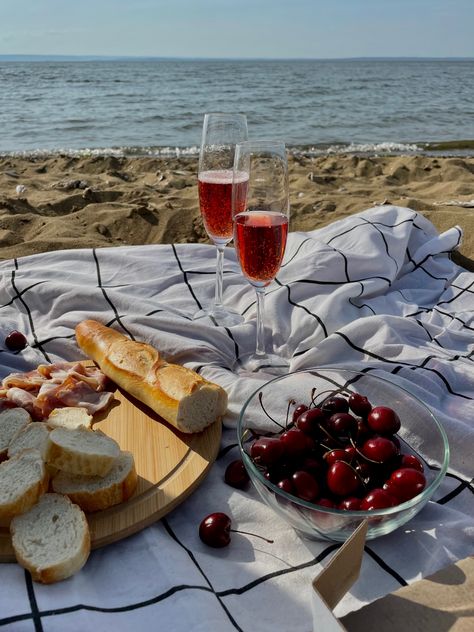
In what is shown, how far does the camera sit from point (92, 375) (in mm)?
1930

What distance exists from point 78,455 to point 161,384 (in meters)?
0.43

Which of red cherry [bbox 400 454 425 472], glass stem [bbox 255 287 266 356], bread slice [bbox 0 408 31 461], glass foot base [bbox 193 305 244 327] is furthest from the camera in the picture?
glass foot base [bbox 193 305 244 327]

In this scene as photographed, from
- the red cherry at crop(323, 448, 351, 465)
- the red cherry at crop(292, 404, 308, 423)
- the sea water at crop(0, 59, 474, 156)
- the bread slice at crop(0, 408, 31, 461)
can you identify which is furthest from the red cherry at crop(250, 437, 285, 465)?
the sea water at crop(0, 59, 474, 156)

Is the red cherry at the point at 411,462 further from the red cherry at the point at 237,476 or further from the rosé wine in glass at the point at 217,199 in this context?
the rosé wine in glass at the point at 217,199

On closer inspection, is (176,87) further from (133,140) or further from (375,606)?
(375,606)

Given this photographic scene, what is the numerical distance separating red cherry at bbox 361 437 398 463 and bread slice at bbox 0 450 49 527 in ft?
2.48

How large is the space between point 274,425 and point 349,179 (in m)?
5.83

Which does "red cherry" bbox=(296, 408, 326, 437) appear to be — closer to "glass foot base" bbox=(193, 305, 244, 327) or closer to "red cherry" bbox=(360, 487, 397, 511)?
"red cherry" bbox=(360, 487, 397, 511)

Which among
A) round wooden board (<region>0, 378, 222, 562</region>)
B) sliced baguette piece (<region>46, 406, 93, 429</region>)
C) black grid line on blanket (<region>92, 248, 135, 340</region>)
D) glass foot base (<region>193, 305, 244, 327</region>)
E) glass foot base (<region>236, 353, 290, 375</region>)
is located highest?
sliced baguette piece (<region>46, 406, 93, 429</region>)

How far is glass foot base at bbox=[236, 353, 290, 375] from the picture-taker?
2125 mm

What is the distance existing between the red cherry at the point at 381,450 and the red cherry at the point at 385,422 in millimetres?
65

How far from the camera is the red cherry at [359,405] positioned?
157 centimetres

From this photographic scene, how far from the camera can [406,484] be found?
130cm

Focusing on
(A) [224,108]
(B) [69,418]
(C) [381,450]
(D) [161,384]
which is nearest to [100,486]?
(B) [69,418]
